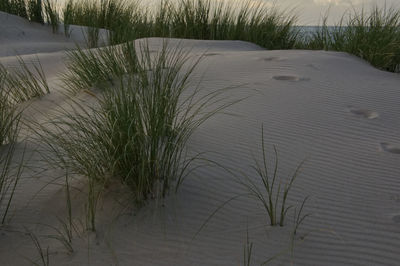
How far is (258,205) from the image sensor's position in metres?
1.90

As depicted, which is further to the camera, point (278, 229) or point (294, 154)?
point (294, 154)

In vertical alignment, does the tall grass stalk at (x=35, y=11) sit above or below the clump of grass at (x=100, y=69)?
above

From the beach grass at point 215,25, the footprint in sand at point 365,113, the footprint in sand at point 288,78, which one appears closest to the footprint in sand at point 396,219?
the footprint in sand at point 365,113

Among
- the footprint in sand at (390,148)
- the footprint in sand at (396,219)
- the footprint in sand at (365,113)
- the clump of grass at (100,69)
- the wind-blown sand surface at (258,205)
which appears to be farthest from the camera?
the clump of grass at (100,69)

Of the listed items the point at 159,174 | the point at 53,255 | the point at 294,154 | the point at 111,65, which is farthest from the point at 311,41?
the point at 53,255

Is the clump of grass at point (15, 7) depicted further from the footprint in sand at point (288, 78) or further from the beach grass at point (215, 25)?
the footprint in sand at point (288, 78)

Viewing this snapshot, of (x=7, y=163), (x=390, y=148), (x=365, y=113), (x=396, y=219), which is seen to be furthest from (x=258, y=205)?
(x=365, y=113)

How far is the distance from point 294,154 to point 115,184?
1024 millimetres

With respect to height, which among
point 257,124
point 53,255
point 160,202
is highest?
point 257,124

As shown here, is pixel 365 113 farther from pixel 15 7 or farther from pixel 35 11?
pixel 15 7

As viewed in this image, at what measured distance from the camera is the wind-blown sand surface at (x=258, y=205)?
5.37 feet

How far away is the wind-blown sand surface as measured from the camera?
164 centimetres

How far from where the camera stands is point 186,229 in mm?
1755

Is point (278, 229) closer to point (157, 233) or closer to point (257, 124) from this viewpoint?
point (157, 233)
